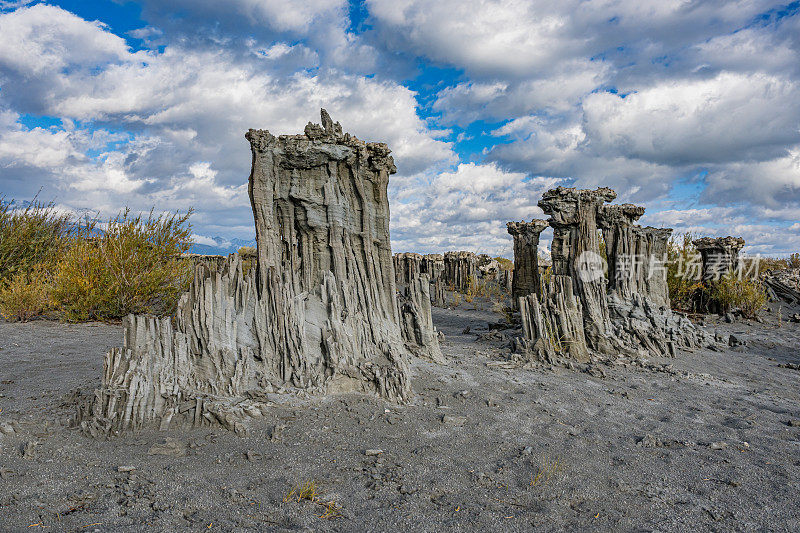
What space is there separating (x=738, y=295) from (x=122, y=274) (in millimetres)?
21007

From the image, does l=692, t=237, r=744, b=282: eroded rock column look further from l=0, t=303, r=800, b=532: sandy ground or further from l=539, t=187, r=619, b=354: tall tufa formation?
l=0, t=303, r=800, b=532: sandy ground

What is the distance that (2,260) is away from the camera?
14305 millimetres

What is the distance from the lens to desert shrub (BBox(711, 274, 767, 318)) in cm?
1741

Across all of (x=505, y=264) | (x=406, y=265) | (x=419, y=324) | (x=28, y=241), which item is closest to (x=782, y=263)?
(x=505, y=264)

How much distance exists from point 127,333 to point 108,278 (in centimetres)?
807

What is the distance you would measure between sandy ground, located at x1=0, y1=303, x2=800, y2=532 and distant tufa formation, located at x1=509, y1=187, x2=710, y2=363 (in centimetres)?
252

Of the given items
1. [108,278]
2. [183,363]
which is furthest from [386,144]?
[108,278]

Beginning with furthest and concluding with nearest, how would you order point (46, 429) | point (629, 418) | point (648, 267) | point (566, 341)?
1. point (648, 267)
2. point (566, 341)
3. point (629, 418)
4. point (46, 429)

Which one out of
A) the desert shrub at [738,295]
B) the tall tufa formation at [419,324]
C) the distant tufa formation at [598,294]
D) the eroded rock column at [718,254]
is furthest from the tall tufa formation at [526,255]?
the eroded rock column at [718,254]

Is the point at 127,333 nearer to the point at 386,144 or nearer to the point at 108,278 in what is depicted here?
the point at 386,144

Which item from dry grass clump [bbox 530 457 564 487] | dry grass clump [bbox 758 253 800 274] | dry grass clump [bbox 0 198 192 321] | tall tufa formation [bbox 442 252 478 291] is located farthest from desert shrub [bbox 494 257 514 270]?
dry grass clump [bbox 530 457 564 487]

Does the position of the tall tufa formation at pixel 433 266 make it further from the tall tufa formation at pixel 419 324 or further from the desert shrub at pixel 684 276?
the tall tufa formation at pixel 419 324

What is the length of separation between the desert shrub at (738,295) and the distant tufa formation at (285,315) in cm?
1609

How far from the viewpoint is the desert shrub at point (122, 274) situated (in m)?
12.0
